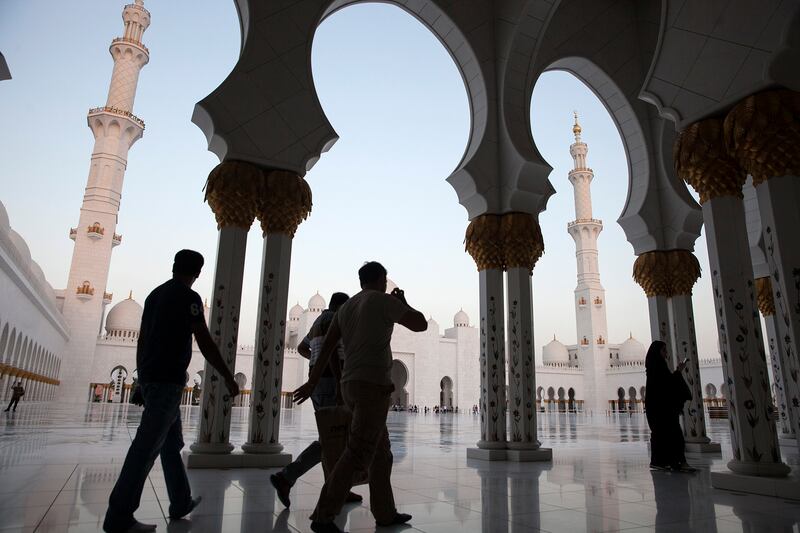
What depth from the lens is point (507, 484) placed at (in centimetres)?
341

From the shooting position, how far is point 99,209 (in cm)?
2248

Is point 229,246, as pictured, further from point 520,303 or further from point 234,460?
point 520,303

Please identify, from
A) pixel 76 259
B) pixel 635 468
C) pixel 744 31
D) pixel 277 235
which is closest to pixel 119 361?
pixel 76 259

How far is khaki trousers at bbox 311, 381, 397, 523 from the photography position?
6.64 ft

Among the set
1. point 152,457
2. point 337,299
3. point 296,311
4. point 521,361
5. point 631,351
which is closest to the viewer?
point 152,457

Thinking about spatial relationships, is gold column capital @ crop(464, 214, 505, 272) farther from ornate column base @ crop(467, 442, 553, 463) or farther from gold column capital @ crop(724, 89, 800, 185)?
gold column capital @ crop(724, 89, 800, 185)

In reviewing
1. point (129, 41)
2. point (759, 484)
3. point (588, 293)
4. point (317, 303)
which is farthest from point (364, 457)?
point (588, 293)

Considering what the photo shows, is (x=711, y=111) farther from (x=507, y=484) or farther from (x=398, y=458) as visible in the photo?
(x=398, y=458)

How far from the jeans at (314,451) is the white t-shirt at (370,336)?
578 mm

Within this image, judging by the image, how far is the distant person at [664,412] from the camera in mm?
4188

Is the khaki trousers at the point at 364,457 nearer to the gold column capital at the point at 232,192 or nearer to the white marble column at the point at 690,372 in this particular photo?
the gold column capital at the point at 232,192

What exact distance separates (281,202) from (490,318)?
2501 millimetres

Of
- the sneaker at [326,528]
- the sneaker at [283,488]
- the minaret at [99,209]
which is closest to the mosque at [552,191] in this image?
the sneaker at [283,488]

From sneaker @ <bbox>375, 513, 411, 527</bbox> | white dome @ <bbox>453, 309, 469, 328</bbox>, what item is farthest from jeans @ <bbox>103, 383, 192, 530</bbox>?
white dome @ <bbox>453, 309, 469, 328</bbox>
